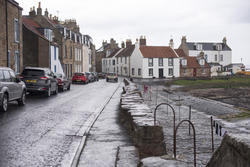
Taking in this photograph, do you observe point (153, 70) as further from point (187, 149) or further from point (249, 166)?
point (249, 166)

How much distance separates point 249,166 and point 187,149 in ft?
16.6

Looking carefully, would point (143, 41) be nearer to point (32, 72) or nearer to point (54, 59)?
point (54, 59)

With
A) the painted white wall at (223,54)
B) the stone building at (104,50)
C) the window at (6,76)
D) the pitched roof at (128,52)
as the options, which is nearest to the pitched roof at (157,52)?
the pitched roof at (128,52)

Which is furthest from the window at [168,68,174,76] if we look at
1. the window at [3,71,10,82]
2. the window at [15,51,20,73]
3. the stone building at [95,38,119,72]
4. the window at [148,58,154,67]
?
the window at [3,71,10,82]

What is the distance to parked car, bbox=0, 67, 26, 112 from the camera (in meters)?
12.9

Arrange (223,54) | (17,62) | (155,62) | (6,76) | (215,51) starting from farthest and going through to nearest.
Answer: (223,54) < (215,51) < (155,62) < (17,62) < (6,76)

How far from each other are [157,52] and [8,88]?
218 ft

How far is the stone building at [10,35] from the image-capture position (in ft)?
84.6

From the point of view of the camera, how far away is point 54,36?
177 feet

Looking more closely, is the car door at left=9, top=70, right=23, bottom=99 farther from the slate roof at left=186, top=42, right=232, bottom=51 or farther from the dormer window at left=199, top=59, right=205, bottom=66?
the slate roof at left=186, top=42, right=232, bottom=51

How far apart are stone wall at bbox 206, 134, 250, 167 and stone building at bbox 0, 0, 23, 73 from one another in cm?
2458

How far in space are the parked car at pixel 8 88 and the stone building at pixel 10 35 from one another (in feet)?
37.5

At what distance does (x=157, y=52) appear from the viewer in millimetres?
78125

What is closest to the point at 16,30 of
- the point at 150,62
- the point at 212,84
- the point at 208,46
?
the point at 212,84
